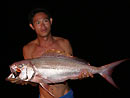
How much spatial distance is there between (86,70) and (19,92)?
564 cm

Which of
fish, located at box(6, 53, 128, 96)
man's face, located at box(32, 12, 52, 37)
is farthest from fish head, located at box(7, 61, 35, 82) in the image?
man's face, located at box(32, 12, 52, 37)

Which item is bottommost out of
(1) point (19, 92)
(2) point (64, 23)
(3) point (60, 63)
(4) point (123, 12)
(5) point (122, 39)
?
(1) point (19, 92)

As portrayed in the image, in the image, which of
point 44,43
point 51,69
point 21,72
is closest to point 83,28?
point 44,43

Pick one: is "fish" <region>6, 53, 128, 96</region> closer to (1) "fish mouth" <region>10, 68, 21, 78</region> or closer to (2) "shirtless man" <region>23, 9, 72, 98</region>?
(1) "fish mouth" <region>10, 68, 21, 78</region>

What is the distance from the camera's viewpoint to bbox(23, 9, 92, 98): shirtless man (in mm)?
2115

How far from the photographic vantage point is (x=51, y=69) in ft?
5.45

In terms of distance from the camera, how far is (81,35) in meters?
10.2

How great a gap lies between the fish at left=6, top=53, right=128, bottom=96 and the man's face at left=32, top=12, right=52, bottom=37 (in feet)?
1.87

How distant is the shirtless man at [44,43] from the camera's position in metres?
2.12

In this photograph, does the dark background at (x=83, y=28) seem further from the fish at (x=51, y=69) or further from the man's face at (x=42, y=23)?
the fish at (x=51, y=69)

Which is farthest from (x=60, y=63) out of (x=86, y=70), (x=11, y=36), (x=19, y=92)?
(x=11, y=36)

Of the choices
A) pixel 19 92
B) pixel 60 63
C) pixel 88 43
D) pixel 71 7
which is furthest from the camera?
pixel 88 43

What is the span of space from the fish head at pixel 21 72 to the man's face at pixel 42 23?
2.51ft

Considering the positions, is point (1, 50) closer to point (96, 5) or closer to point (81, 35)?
point (81, 35)
